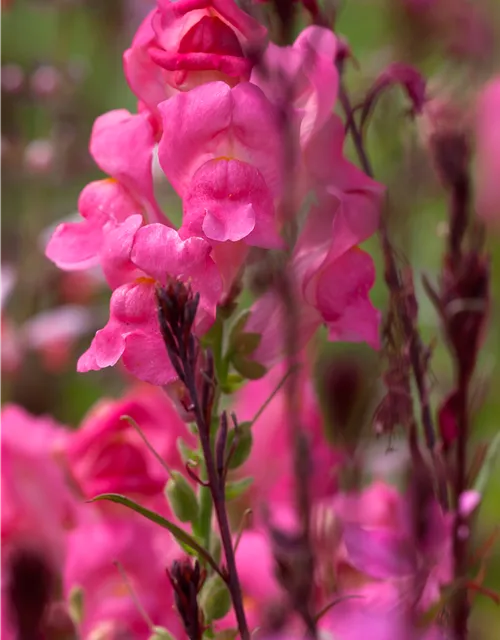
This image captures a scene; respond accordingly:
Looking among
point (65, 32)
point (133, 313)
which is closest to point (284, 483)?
point (133, 313)

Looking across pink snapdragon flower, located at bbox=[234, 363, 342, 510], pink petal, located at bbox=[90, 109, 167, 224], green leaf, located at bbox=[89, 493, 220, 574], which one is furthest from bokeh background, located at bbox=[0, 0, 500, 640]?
green leaf, located at bbox=[89, 493, 220, 574]

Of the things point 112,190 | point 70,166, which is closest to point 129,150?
point 112,190

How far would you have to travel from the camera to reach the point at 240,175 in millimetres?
421

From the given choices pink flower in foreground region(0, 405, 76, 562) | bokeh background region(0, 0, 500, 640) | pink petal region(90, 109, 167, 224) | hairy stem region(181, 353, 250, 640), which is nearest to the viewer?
hairy stem region(181, 353, 250, 640)

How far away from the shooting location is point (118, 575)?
56 cm

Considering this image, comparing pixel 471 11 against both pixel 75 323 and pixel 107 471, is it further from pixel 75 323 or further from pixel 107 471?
pixel 107 471

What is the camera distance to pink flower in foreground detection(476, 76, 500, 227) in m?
0.76

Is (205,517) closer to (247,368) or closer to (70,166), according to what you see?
(247,368)

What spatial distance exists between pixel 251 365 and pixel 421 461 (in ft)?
0.27

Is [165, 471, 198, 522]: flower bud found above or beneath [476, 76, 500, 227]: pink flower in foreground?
above

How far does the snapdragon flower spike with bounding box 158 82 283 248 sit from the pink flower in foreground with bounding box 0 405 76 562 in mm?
221

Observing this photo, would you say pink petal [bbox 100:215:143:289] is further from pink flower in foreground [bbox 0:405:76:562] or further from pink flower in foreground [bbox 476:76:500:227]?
pink flower in foreground [bbox 476:76:500:227]

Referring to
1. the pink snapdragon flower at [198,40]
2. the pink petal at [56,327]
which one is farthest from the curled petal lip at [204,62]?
the pink petal at [56,327]

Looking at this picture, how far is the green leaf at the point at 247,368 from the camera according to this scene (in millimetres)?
449
